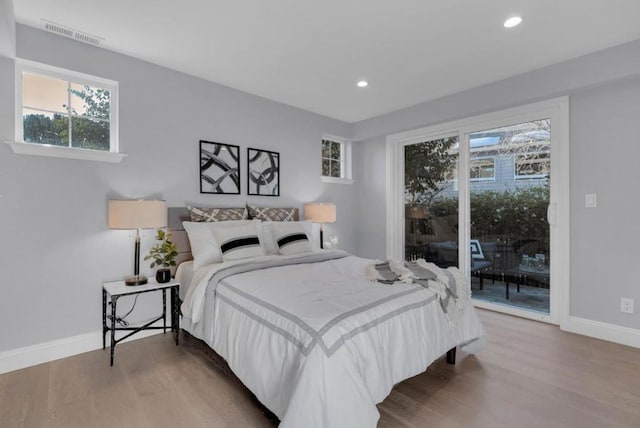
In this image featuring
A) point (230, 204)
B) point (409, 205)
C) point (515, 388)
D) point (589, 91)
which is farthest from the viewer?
point (409, 205)

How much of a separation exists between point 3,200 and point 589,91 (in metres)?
5.01

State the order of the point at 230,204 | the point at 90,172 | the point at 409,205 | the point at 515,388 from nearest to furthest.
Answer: the point at 515,388 → the point at 90,172 → the point at 230,204 → the point at 409,205

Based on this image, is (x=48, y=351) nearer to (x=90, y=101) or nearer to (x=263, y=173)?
(x=90, y=101)

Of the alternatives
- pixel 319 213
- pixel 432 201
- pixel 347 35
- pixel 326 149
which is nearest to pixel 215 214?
pixel 319 213

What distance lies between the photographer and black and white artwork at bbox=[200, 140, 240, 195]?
330 centimetres

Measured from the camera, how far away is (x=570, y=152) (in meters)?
3.10

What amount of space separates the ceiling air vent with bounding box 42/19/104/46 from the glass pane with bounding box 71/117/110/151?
2.06ft

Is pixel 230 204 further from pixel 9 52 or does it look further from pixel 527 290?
pixel 527 290

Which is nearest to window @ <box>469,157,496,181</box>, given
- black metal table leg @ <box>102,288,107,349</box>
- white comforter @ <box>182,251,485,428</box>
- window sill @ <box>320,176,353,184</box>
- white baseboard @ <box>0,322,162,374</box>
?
window sill @ <box>320,176,353,184</box>

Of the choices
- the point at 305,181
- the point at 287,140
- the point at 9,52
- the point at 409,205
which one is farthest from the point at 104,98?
the point at 409,205

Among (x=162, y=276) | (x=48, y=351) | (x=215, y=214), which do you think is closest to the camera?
(x=48, y=351)

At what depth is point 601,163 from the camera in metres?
2.92

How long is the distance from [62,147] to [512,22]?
3.57m

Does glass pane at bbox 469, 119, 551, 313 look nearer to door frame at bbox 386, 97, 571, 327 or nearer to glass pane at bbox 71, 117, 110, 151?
door frame at bbox 386, 97, 571, 327
